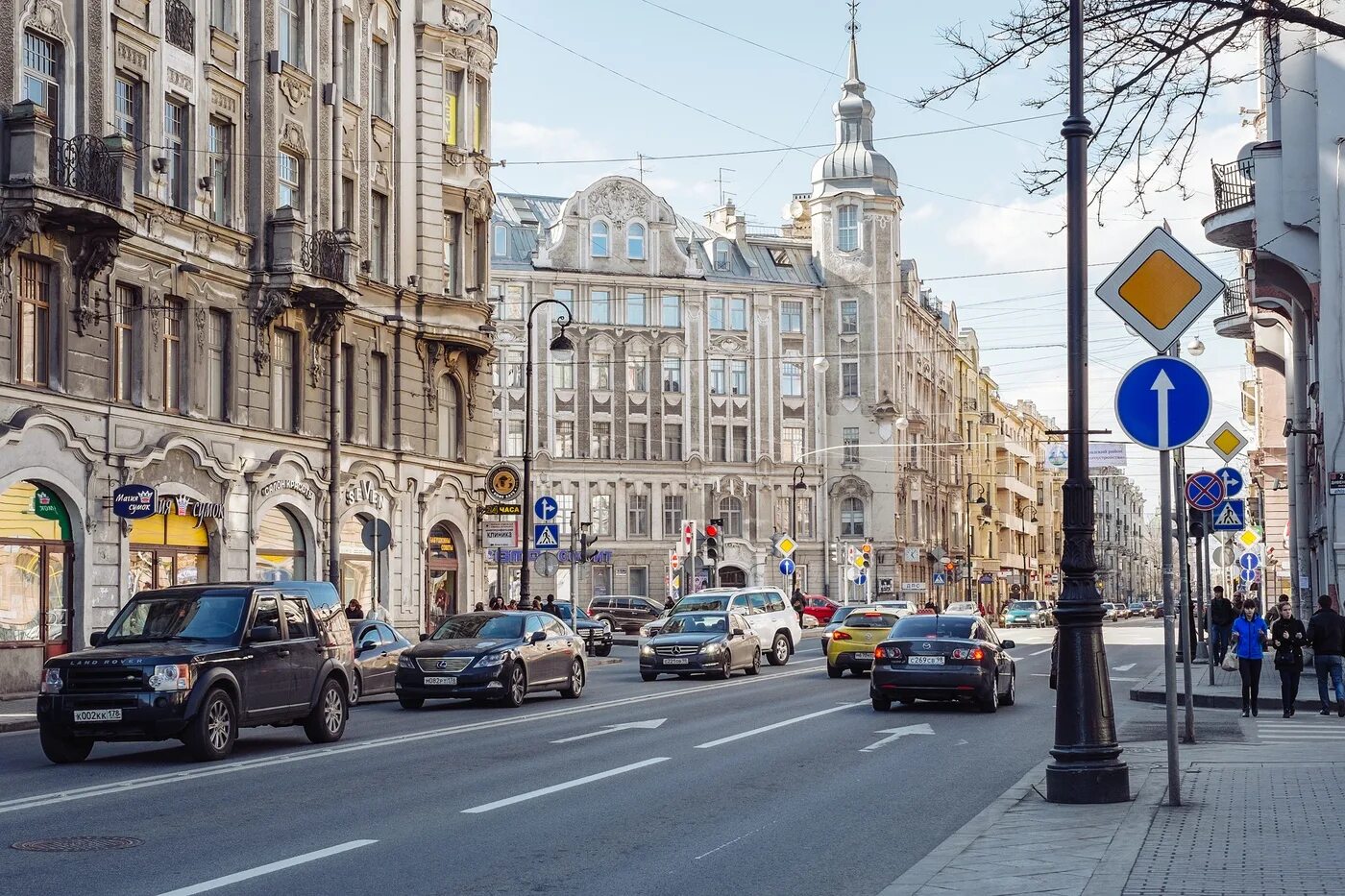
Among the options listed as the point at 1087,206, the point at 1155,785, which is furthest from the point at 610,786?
the point at 1087,206

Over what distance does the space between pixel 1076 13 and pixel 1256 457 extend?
56.5 m

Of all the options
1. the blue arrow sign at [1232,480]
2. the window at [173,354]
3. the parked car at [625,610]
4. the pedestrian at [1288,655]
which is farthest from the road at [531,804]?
the parked car at [625,610]

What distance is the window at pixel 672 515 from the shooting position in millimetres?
89250

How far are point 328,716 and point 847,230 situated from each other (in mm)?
78661

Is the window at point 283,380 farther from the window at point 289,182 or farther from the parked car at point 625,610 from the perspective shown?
the parked car at point 625,610

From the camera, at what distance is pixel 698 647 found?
1358 inches

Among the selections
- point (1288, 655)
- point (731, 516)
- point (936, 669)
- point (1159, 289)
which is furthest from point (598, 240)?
point (1159, 289)

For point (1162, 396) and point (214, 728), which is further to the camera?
point (214, 728)

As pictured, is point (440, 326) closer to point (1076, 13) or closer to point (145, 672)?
point (145, 672)

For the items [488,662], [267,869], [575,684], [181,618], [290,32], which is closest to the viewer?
[267,869]

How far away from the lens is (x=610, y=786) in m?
14.9

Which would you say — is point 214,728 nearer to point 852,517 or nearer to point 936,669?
point 936,669

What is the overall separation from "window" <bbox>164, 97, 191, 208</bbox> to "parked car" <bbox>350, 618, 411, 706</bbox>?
9879 millimetres

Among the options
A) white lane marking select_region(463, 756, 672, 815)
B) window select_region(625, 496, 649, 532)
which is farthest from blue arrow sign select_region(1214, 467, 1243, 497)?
window select_region(625, 496, 649, 532)
